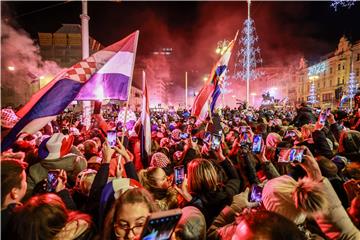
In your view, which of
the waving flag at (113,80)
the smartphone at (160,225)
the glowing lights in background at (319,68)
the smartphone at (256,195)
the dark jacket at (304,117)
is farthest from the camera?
the glowing lights in background at (319,68)

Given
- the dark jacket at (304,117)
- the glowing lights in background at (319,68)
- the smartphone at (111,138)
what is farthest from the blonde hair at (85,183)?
the glowing lights in background at (319,68)

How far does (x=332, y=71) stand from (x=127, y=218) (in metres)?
83.0

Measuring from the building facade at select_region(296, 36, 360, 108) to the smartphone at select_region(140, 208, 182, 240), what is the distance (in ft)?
208

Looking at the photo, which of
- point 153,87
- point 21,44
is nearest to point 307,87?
point 153,87

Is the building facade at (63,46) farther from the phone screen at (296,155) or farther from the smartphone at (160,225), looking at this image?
the smartphone at (160,225)

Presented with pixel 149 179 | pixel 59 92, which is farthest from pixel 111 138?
pixel 59 92

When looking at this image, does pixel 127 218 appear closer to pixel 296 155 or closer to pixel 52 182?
pixel 52 182

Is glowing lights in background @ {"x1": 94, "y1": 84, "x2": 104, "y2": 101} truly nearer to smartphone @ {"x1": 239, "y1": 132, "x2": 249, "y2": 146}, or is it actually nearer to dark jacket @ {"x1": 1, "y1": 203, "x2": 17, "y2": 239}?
smartphone @ {"x1": 239, "y1": 132, "x2": 249, "y2": 146}

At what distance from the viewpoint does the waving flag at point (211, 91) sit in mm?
7542

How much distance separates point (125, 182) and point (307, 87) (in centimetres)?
9478

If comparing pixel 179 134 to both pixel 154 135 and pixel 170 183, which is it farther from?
pixel 170 183

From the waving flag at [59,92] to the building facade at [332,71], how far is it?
60.7 meters

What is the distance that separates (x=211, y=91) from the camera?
25.3 ft

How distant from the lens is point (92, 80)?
187 inches
